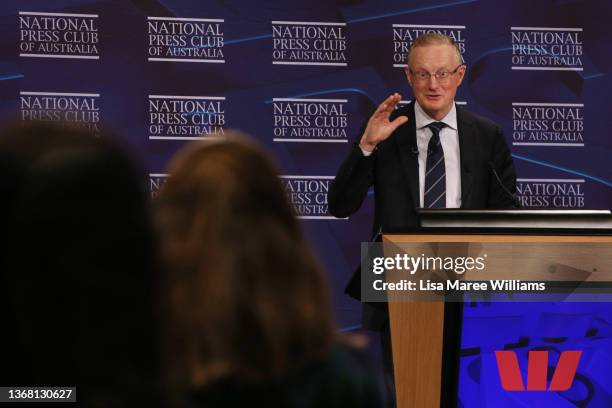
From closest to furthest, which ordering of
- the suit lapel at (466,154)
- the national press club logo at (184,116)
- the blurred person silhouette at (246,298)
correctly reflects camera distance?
the blurred person silhouette at (246,298)
the suit lapel at (466,154)
the national press club logo at (184,116)

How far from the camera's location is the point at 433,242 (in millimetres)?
3131

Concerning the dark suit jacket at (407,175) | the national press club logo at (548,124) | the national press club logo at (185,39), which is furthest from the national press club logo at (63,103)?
the national press club logo at (548,124)

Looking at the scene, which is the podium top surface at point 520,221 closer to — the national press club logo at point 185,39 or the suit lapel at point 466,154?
the suit lapel at point 466,154

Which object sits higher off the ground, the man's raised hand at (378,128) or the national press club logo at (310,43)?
the national press club logo at (310,43)

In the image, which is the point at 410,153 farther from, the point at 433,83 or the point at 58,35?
the point at 58,35

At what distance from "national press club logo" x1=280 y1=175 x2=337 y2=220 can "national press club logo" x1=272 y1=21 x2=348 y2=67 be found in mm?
694

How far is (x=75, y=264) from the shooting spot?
0.80 m

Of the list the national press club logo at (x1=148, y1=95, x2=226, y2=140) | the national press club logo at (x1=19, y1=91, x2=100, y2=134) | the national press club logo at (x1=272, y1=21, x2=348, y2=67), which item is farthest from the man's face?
the national press club logo at (x1=19, y1=91, x2=100, y2=134)

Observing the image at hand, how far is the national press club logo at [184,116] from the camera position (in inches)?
239

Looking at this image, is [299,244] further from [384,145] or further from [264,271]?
[384,145]

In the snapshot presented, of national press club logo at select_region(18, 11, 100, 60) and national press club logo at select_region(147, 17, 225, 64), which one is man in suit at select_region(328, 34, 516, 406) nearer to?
national press club logo at select_region(147, 17, 225, 64)

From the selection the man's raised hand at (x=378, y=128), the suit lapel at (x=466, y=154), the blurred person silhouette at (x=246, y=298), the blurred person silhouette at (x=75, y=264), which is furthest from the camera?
the suit lapel at (x=466, y=154)

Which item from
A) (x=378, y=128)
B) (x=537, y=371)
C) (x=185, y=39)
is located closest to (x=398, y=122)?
(x=378, y=128)

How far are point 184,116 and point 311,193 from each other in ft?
2.86
